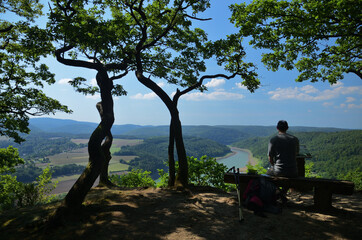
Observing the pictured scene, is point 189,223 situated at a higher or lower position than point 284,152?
lower

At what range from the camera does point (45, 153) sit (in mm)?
184625

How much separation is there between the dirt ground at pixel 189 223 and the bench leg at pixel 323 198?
158mm

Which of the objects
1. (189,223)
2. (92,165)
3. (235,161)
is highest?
(92,165)

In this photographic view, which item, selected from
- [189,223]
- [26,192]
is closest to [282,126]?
[189,223]

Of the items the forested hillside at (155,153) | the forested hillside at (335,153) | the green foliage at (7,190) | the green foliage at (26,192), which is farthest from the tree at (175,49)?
the forested hillside at (155,153)

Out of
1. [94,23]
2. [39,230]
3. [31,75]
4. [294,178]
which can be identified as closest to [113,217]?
[39,230]

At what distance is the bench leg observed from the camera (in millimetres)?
4918

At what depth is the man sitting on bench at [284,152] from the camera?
15.9 feet

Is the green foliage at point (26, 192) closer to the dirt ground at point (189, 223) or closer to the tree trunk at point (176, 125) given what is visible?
the dirt ground at point (189, 223)

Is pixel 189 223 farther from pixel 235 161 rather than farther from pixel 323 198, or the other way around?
pixel 235 161

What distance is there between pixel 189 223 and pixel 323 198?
3572 millimetres

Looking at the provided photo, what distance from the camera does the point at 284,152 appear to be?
191 inches

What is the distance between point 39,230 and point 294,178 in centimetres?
620

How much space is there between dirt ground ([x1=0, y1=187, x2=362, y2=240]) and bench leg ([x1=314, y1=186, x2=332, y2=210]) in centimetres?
16
